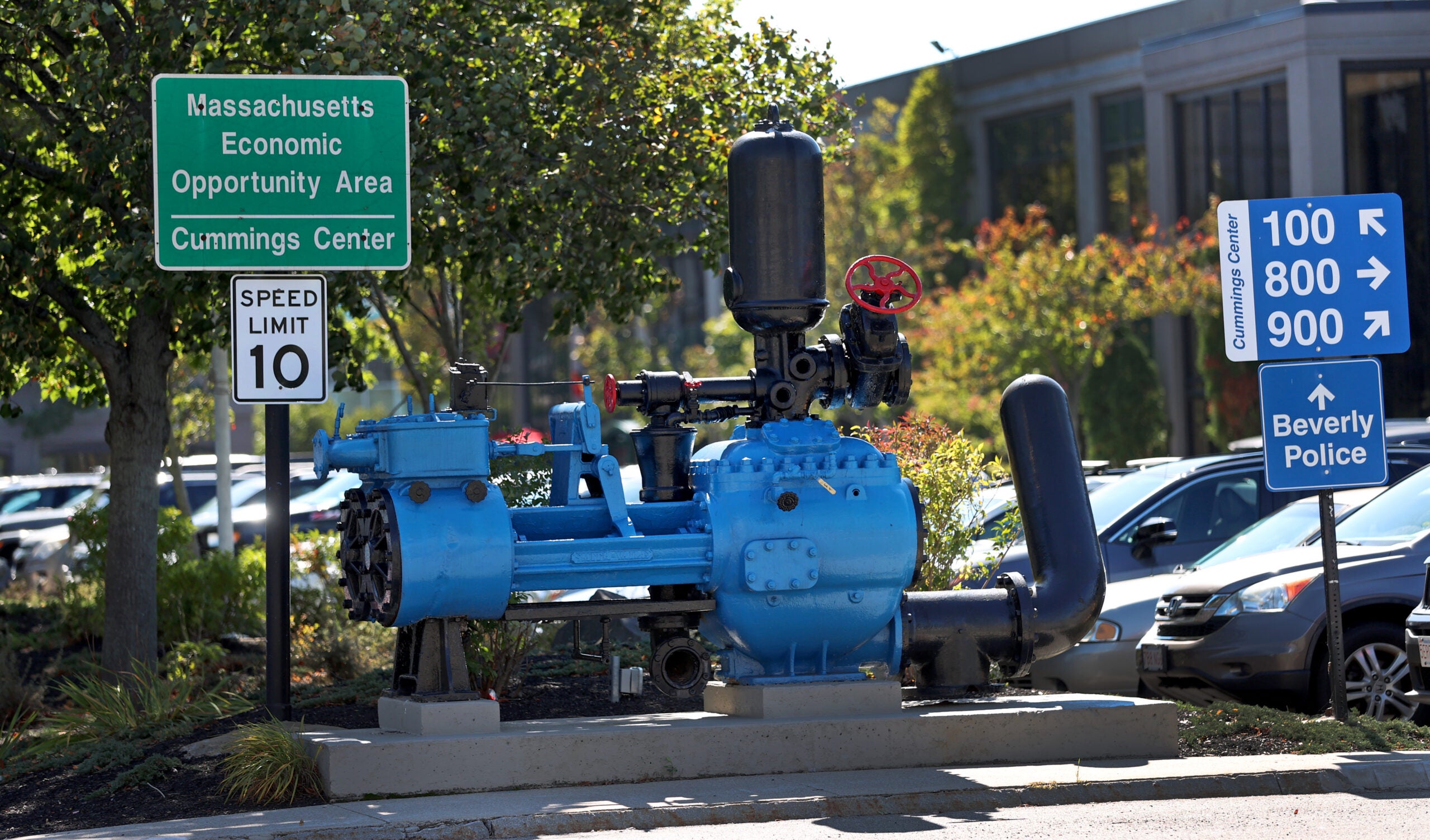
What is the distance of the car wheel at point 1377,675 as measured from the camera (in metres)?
10.2

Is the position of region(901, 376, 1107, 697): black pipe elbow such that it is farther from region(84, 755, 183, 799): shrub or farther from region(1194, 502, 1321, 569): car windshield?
region(84, 755, 183, 799): shrub

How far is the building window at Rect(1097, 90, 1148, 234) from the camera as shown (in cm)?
3725

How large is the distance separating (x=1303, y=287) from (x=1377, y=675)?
8.53 feet

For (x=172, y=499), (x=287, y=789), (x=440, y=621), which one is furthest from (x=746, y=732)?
(x=172, y=499)

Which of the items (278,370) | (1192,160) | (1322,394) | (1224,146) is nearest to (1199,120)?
(1192,160)

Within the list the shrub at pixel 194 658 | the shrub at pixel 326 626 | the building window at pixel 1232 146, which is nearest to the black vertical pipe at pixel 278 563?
the shrub at pixel 326 626

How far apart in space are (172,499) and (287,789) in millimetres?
18029

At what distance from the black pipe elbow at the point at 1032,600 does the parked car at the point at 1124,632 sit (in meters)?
2.33

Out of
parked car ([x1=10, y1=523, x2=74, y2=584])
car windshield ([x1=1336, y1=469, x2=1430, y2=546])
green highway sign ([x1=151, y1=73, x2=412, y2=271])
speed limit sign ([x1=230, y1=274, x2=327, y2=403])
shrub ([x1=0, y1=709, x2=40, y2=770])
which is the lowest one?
shrub ([x1=0, y1=709, x2=40, y2=770])

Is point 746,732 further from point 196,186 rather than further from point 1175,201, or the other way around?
point 1175,201

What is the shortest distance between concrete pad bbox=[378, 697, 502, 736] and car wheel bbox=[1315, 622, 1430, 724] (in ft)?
18.0

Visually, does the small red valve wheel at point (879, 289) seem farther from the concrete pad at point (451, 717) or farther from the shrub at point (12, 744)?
the shrub at point (12, 744)

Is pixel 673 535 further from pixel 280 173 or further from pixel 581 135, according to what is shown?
pixel 581 135

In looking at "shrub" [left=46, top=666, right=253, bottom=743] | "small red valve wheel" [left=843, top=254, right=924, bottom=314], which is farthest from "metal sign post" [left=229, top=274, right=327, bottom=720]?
"small red valve wheel" [left=843, top=254, right=924, bottom=314]
